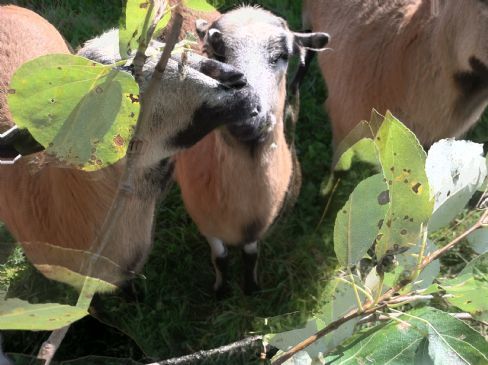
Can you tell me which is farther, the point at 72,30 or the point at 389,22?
the point at 72,30

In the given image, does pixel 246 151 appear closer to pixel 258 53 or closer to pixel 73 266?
pixel 258 53

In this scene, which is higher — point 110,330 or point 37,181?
point 37,181

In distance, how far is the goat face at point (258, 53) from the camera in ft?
6.50

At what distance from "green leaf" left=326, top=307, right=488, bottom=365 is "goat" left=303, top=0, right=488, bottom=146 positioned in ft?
5.50

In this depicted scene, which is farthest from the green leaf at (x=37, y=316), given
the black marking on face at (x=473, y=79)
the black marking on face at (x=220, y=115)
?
the black marking on face at (x=473, y=79)

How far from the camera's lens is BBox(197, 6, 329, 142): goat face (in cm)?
198

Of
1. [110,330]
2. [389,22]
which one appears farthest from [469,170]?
[110,330]

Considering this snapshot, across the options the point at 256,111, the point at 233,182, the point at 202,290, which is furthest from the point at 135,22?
the point at 202,290

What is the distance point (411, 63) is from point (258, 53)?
909mm

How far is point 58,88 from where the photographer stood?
625 millimetres

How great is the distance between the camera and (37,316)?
1.93 feet

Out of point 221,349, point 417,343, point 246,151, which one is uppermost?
point 417,343

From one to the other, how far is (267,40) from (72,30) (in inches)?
103

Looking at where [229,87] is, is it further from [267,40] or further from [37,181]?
Answer: [37,181]
